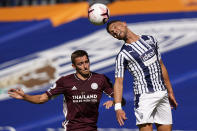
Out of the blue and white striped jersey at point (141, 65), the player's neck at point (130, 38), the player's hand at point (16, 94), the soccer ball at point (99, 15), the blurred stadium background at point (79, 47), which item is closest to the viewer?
the player's hand at point (16, 94)

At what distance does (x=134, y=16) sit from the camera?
26.6ft

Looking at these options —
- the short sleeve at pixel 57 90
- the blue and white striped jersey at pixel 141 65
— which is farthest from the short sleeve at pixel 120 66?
the short sleeve at pixel 57 90

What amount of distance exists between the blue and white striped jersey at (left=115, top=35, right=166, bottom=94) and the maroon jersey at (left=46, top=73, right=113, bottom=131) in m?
0.27

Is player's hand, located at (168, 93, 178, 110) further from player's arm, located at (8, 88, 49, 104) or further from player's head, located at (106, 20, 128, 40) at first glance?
player's arm, located at (8, 88, 49, 104)

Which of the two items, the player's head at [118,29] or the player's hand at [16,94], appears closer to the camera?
the player's hand at [16,94]

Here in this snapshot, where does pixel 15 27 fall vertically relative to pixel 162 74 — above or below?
above

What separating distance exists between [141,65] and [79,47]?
3089 mm

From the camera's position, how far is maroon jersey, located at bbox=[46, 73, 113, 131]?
5.06 m

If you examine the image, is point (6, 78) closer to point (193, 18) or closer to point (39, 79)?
point (39, 79)

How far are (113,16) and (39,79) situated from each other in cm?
179

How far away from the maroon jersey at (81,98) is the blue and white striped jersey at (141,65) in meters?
0.27

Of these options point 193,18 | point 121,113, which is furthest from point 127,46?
point 193,18

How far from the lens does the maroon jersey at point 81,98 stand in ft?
16.6

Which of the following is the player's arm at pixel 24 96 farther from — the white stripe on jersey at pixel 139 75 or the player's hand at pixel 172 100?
the player's hand at pixel 172 100
